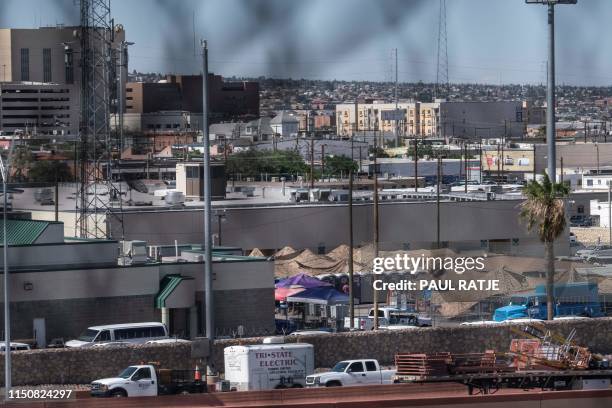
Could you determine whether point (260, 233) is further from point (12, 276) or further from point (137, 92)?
point (137, 92)

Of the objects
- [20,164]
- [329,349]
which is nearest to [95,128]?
[329,349]

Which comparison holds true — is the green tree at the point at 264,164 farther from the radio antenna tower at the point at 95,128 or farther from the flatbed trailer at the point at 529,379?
the flatbed trailer at the point at 529,379

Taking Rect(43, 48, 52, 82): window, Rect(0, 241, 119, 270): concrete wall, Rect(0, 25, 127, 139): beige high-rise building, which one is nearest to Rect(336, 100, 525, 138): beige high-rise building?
Rect(0, 25, 127, 139): beige high-rise building

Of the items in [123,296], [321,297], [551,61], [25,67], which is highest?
[25,67]

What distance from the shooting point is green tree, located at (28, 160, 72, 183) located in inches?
1499

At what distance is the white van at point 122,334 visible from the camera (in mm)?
15188

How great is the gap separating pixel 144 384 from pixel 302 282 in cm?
810

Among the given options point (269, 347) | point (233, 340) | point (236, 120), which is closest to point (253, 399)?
point (269, 347)

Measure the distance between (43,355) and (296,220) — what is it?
12515 mm

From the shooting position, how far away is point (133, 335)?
15.4 m

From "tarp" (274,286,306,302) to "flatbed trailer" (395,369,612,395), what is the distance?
23.3 ft

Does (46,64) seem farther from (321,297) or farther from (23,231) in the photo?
(23,231)

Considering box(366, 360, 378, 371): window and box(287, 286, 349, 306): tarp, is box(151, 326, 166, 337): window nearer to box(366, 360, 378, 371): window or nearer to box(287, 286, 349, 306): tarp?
box(366, 360, 378, 371): window

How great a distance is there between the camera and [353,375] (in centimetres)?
1404
